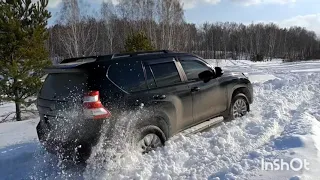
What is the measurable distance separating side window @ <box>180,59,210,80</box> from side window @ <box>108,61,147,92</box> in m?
1.07

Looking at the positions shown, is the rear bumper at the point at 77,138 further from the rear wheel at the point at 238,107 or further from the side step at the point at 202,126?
the rear wheel at the point at 238,107

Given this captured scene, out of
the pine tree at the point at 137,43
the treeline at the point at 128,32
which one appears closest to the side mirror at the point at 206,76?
the pine tree at the point at 137,43

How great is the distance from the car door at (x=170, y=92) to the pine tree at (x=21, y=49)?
965cm

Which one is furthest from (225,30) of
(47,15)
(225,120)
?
(225,120)

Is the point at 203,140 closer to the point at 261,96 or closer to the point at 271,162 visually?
the point at 271,162

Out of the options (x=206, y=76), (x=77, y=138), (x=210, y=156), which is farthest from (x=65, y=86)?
(x=206, y=76)

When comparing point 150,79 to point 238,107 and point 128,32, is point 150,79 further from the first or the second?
point 128,32

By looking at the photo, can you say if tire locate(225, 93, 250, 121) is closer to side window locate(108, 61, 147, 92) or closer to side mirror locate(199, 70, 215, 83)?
side mirror locate(199, 70, 215, 83)

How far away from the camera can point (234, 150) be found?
449 cm

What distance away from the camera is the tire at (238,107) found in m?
6.16

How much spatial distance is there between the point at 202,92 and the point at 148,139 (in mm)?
1542

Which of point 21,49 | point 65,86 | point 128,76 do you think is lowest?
point 65,86

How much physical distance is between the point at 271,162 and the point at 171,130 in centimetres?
157

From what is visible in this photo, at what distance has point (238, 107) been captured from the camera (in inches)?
252
